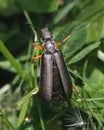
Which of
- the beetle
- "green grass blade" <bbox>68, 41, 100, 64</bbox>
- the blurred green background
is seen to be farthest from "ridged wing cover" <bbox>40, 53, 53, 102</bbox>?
"green grass blade" <bbox>68, 41, 100, 64</bbox>

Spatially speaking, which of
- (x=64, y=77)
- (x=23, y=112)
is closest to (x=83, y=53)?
(x=64, y=77)

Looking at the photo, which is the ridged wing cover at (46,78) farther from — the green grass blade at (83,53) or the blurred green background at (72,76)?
the green grass blade at (83,53)

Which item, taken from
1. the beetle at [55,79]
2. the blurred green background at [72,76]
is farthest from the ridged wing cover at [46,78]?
the blurred green background at [72,76]

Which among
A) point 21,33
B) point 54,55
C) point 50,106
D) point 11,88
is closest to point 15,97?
point 11,88

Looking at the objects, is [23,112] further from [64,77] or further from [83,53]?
[83,53]

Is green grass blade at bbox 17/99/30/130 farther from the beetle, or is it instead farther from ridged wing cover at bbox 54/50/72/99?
ridged wing cover at bbox 54/50/72/99

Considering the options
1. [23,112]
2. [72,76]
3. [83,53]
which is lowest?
[23,112]

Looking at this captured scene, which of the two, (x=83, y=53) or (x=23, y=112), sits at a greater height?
(x=83, y=53)
